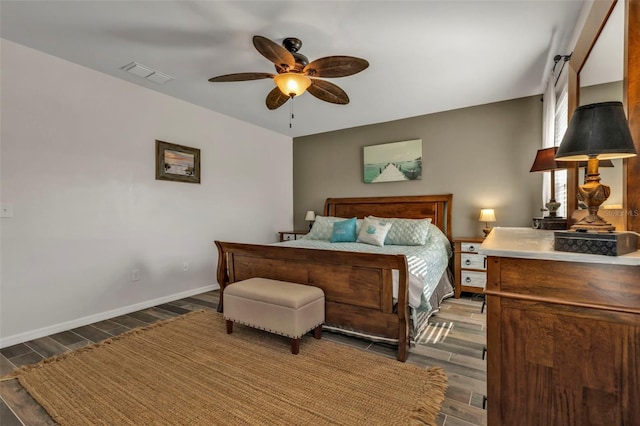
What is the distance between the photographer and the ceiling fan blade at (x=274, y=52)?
6.21 feet

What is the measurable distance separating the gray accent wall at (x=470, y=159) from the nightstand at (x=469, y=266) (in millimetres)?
463

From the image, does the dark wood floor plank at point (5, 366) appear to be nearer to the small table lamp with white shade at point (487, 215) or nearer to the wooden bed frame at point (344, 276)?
the wooden bed frame at point (344, 276)

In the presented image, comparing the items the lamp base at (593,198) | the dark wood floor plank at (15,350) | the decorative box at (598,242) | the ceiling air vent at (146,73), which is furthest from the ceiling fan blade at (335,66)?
the dark wood floor plank at (15,350)

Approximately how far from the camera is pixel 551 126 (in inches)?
114

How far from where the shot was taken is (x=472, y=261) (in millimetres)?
3676

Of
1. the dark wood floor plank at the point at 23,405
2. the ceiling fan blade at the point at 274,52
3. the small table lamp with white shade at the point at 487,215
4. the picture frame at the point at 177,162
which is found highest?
the ceiling fan blade at the point at 274,52

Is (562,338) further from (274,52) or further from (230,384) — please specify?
→ (274,52)

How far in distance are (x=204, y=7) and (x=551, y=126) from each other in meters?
3.22

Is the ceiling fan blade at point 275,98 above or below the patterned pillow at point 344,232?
above

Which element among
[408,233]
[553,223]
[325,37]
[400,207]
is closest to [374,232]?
[408,233]

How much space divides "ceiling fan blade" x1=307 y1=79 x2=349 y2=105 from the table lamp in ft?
5.97

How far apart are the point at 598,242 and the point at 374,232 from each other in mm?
2741

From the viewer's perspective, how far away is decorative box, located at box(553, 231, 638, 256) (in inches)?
38.5

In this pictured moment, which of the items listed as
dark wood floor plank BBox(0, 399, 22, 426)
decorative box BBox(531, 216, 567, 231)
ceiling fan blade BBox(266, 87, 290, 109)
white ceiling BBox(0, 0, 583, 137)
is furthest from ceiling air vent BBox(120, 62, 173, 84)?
decorative box BBox(531, 216, 567, 231)
